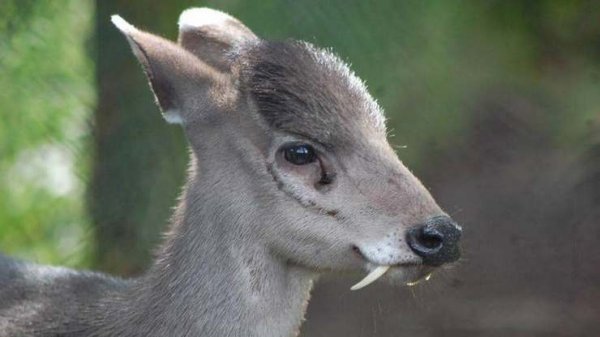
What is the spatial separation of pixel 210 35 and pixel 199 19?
122mm

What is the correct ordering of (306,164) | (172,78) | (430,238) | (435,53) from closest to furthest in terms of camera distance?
(430,238) < (306,164) < (172,78) < (435,53)

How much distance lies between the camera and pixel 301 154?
14.9ft

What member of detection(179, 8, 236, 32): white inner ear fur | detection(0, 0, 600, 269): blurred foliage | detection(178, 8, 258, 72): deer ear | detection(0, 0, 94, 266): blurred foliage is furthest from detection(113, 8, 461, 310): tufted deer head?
detection(0, 0, 94, 266): blurred foliage

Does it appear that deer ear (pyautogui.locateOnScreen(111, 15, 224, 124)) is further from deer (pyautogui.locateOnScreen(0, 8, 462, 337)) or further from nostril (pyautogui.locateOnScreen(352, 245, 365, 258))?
nostril (pyautogui.locateOnScreen(352, 245, 365, 258))

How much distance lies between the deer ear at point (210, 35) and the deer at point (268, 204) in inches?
11.8

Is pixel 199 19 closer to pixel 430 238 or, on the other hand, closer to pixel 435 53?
pixel 430 238

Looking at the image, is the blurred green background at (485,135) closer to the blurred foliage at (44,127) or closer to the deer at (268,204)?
the blurred foliage at (44,127)

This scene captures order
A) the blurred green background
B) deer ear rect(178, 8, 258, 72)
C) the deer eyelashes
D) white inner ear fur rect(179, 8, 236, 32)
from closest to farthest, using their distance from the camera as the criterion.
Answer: the deer eyelashes, deer ear rect(178, 8, 258, 72), white inner ear fur rect(179, 8, 236, 32), the blurred green background

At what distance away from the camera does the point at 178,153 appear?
7293 millimetres

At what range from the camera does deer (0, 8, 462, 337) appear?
4.40 metres

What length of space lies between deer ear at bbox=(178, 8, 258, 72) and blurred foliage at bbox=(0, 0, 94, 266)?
239 centimetres

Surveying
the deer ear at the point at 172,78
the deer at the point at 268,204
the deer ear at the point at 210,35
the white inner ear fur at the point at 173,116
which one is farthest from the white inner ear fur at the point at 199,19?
the white inner ear fur at the point at 173,116

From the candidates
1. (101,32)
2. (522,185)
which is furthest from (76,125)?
(522,185)

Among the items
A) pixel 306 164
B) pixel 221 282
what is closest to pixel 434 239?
pixel 306 164
